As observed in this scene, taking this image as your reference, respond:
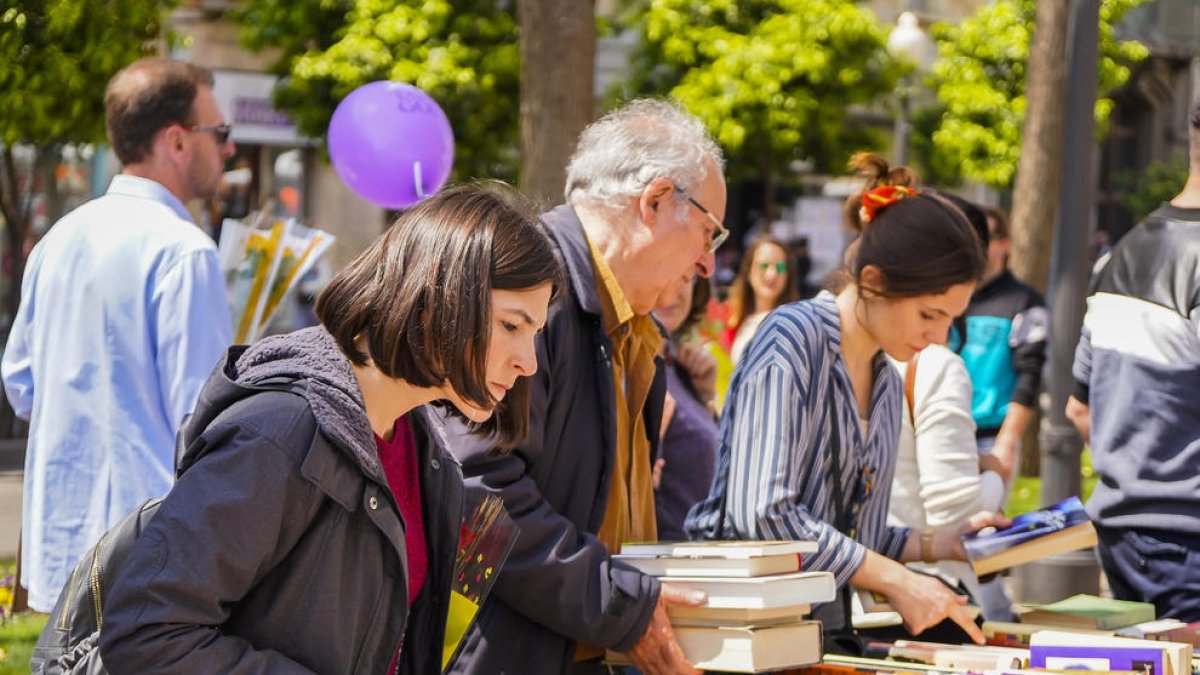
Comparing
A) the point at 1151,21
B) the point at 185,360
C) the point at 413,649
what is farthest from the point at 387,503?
the point at 1151,21

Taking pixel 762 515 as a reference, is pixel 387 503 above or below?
above

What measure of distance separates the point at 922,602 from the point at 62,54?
479cm

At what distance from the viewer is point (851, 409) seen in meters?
3.69

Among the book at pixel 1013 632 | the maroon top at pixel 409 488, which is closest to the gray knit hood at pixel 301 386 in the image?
the maroon top at pixel 409 488

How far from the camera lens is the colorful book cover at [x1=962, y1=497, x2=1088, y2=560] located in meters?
3.73

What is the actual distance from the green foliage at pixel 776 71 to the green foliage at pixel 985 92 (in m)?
2.02

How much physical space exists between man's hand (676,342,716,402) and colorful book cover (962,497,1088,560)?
169 centimetres

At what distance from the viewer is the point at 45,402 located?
4.21 metres

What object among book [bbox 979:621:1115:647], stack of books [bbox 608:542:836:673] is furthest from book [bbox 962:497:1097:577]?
stack of books [bbox 608:542:836:673]

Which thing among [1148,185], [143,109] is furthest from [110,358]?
→ [1148,185]

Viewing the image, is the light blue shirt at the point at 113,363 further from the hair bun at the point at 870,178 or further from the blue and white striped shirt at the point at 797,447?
the hair bun at the point at 870,178

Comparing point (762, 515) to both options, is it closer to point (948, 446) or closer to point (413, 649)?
point (413, 649)

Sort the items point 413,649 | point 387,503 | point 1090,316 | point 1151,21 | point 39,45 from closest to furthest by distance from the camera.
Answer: point 387,503 → point 413,649 → point 1090,316 → point 39,45 → point 1151,21

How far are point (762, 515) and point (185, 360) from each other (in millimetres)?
1452
